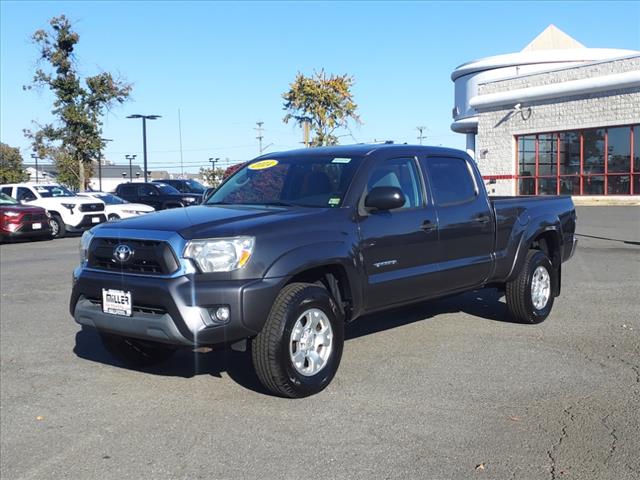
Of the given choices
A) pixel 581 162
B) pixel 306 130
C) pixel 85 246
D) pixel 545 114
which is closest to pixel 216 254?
pixel 85 246

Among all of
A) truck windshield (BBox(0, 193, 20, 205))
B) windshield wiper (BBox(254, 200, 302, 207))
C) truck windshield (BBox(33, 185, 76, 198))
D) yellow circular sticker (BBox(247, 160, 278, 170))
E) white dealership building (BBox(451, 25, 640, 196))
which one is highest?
white dealership building (BBox(451, 25, 640, 196))

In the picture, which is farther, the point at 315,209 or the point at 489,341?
the point at 489,341

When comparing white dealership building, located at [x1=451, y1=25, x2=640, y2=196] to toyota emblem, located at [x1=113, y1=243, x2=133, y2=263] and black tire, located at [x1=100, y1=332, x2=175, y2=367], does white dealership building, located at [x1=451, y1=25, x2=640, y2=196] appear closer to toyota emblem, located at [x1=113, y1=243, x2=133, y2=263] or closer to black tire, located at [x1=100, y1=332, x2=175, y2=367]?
black tire, located at [x1=100, y1=332, x2=175, y2=367]

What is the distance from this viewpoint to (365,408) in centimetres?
488

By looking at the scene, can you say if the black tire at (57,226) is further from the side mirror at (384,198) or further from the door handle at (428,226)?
the side mirror at (384,198)

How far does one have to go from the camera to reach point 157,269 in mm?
4883

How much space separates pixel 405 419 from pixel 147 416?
1.80 m

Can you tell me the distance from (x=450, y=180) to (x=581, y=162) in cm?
2659

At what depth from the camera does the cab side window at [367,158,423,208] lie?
6.02 metres

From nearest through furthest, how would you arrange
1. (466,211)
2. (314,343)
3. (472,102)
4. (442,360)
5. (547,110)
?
(314,343) → (442,360) → (466,211) → (547,110) → (472,102)

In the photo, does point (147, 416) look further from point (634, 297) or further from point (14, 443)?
point (634, 297)

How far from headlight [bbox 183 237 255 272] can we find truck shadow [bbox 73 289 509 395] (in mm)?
1111

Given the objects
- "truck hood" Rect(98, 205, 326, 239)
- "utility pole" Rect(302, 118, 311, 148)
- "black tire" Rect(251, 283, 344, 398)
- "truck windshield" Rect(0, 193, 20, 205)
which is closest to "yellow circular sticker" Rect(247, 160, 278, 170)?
"truck hood" Rect(98, 205, 326, 239)

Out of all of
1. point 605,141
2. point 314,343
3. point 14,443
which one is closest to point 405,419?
point 314,343
